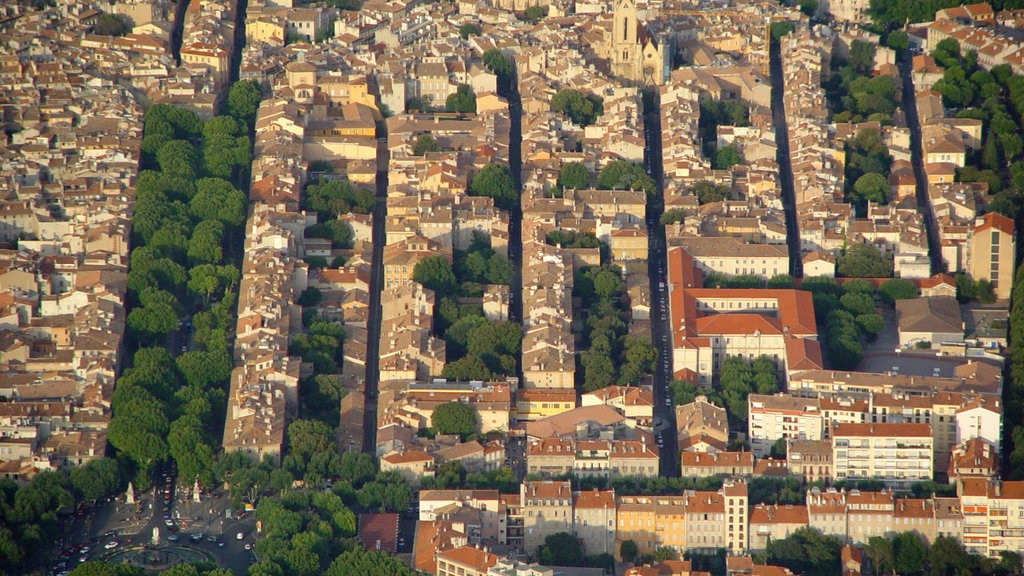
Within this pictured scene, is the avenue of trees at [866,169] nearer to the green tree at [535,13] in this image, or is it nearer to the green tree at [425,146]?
the green tree at [425,146]

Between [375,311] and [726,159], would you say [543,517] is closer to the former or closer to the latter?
[375,311]

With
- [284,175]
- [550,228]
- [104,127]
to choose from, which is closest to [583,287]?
[550,228]

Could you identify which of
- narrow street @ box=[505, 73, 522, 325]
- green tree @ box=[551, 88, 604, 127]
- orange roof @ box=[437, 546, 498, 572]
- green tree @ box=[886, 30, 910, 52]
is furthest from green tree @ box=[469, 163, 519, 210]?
orange roof @ box=[437, 546, 498, 572]

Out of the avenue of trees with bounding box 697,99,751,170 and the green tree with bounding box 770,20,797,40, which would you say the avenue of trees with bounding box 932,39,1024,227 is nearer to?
the green tree with bounding box 770,20,797,40

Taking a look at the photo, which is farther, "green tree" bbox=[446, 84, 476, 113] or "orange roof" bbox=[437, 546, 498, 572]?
"green tree" bbox=[446, 84, 476, 113]

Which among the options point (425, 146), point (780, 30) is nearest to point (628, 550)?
point (425, 146)

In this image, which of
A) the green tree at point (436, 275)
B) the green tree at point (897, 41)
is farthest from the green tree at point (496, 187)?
the green tree at point (897, 41)
